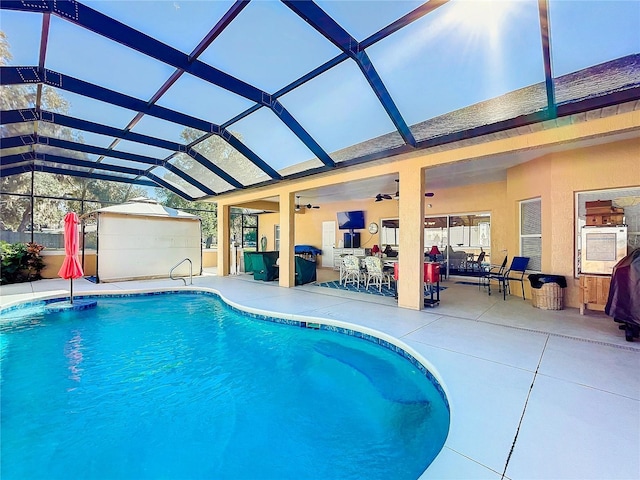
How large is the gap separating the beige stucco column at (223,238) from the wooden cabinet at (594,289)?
10822mm

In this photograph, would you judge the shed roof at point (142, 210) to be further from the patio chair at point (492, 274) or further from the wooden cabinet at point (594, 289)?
the wooden cabinet at point (594, 289)

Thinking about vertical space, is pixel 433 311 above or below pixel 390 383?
above

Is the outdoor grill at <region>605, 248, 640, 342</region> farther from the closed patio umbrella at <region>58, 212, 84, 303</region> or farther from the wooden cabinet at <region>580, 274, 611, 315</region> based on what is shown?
the closed patio umbrella at <region>58, 212, 84, 303</region>

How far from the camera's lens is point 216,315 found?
6.36 meters

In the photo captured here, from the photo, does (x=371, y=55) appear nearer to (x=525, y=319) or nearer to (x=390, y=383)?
(x=390, y=383)

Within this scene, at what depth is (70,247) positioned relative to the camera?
21.9 feet

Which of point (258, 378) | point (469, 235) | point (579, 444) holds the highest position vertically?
point (469, 235)

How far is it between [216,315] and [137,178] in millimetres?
8179

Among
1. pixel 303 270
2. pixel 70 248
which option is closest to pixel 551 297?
pixel 303 270

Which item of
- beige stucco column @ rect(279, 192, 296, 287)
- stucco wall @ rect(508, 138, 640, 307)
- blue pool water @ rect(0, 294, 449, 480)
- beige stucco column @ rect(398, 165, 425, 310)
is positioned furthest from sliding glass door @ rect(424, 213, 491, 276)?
blue pool water @ rect(0, 294, 449, 480)

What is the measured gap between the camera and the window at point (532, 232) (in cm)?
666

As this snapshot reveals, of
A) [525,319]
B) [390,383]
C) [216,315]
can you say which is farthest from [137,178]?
[525,319]

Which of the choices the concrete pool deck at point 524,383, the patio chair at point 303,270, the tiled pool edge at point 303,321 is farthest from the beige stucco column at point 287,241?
the concrete pool deck at point 524,383

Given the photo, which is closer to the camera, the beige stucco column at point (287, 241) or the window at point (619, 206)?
the window at point (619, 206)
